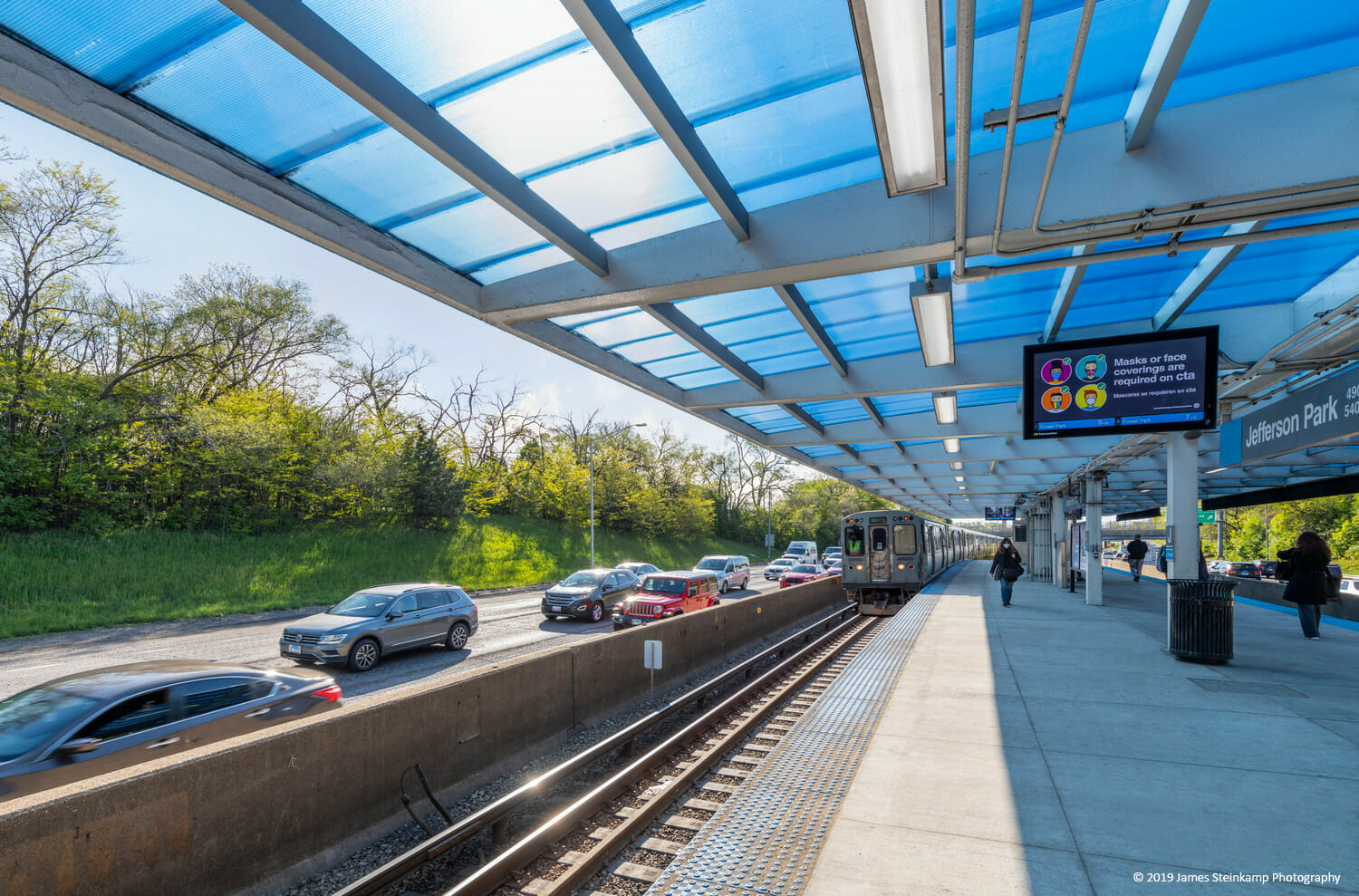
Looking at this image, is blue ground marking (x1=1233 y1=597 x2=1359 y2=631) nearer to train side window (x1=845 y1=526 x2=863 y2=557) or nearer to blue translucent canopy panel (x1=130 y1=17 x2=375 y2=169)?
train side window (x1=845 y1=526 x2=863 y2=557)

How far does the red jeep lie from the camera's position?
14.7 m

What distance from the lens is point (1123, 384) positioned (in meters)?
7.67

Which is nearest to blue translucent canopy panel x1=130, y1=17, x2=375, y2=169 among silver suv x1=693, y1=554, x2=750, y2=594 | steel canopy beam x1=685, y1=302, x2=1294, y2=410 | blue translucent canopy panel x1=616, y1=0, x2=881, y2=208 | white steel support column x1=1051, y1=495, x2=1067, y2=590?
blue translucent canopy panel x1=616, y1=0, x2=881, y2=208

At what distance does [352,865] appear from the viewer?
4.92m

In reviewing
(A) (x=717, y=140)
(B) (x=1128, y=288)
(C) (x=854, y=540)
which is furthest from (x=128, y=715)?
(C) (x=854, y=540)

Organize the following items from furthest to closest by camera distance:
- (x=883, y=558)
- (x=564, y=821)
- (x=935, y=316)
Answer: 1. (x=883, y=558)
2. (x=935, y=316)
3. (x=564, y=821)

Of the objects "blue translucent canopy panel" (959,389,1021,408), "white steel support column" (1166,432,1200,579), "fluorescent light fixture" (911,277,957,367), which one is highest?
"blue translucent canopy panel" (959,389,1021,408)

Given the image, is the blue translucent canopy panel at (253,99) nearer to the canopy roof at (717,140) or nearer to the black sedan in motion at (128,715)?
the canopy roof at (717,140)

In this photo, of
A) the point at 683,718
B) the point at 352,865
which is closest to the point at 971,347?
the point at 683,718

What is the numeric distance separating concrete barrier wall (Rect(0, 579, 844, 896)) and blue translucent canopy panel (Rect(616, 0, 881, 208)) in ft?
18.3

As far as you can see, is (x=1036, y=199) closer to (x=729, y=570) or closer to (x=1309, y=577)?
(x=1309, y=577)

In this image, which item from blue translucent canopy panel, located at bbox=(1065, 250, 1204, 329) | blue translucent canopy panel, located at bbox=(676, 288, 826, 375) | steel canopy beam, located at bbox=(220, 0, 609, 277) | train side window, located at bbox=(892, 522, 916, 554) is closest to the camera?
steel canopy beam, located at bbox=(220, 0, 609, 277)

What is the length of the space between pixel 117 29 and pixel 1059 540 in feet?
97.1

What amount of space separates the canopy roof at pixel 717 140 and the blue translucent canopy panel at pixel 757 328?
0.99 feet
